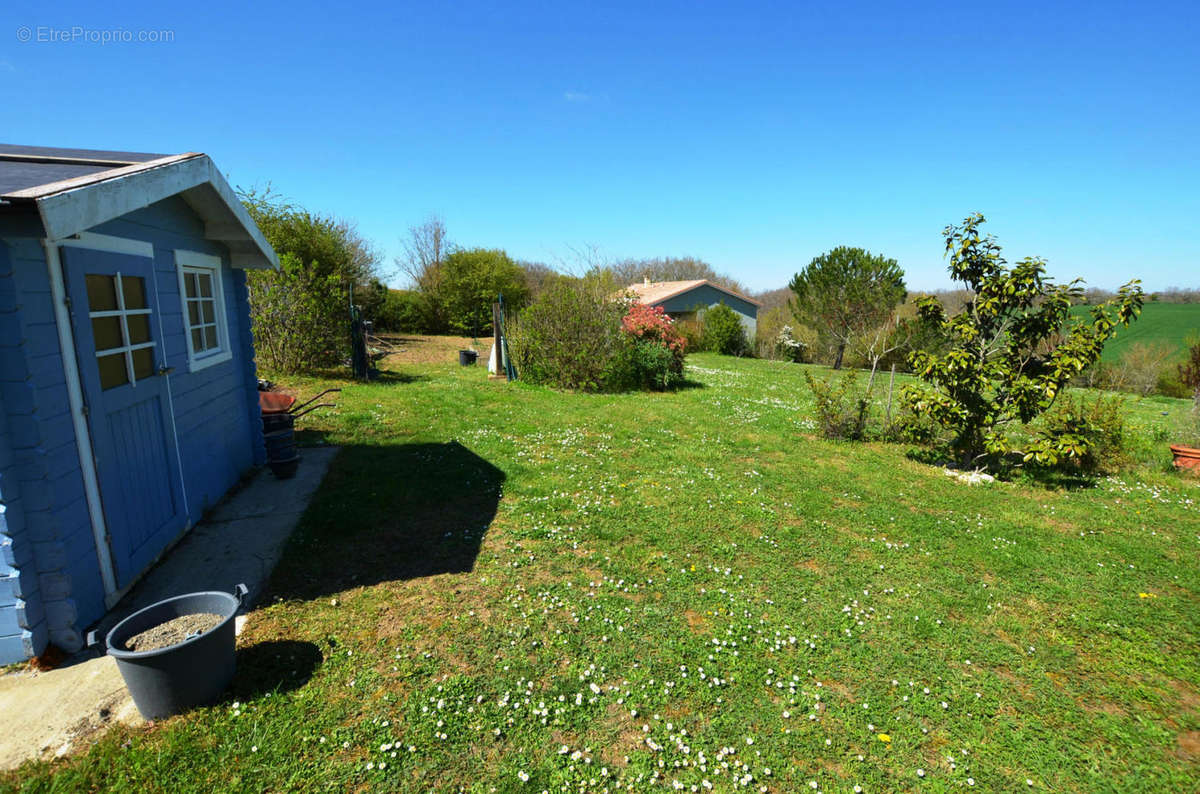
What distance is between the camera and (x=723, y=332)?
30125mm

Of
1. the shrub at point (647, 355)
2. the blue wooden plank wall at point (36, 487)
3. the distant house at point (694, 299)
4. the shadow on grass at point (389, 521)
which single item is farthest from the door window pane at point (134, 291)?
the distant house at point (694, 299)


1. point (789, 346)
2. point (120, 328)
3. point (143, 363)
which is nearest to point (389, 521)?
point (143, 363)

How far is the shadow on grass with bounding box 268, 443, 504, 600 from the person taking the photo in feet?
16.0

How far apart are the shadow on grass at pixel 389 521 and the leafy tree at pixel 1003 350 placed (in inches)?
272

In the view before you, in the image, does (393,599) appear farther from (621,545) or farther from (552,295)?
(552,295)

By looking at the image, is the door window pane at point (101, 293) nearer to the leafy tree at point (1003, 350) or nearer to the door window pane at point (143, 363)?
the door window pane at point (143, 363)

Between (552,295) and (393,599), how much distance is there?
11607 mm

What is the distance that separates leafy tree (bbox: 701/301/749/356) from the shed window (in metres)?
27.7

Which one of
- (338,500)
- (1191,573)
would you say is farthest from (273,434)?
(1191,573)

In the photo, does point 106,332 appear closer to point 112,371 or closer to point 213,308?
point 112,371

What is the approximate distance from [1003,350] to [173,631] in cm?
1003

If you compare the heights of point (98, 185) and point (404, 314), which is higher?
point (98, 185)

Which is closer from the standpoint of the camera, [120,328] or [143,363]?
[120,328]

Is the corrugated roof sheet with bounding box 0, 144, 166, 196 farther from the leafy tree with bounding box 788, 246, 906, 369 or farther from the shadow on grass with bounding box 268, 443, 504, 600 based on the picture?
the leafy tree with bounding box 788, 246, 906, 369
